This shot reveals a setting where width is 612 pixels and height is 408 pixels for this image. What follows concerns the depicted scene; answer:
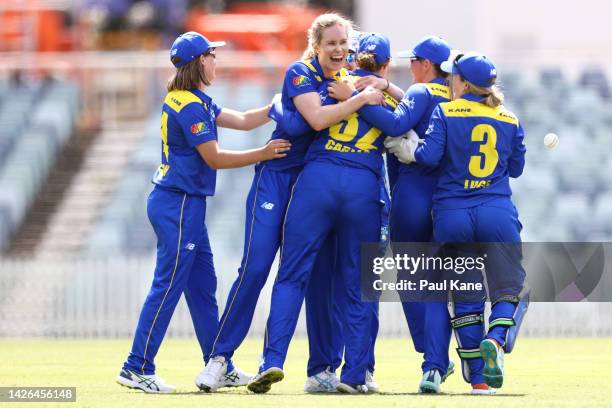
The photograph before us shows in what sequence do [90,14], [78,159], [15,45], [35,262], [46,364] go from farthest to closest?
[90,14]
[15,45]
[78,159]
[35,262]
[46,364]

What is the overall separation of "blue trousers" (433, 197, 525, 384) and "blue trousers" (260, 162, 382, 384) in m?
0.52

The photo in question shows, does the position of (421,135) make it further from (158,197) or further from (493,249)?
(158,197)

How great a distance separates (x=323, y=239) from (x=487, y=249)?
1.10 m

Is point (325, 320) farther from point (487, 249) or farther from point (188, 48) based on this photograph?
point (188, 48)

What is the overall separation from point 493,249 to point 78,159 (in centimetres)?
1424

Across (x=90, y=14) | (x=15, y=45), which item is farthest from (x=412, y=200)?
(x=90, y=14)

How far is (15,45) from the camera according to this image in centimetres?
2478

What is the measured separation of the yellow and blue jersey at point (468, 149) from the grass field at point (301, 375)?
52.3 inches

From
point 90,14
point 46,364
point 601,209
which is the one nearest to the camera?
point 46,364

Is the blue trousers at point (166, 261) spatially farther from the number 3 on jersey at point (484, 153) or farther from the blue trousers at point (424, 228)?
the number 3 on jersey at point (484, 153)

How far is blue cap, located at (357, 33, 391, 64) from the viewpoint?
9.62 metres

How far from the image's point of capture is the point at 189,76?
9.85 metres

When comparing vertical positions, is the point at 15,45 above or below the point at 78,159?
above

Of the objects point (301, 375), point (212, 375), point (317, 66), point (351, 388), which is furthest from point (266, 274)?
point (301, 375)
